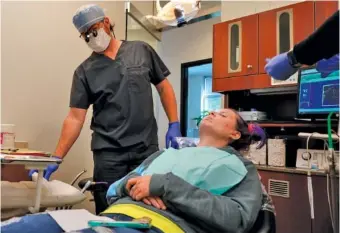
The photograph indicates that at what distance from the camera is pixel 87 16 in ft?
6.38

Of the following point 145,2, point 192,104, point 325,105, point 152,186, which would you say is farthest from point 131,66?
point 192,104

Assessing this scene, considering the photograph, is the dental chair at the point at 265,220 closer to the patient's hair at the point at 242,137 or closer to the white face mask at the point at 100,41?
the patient's hair at the point at 242,137

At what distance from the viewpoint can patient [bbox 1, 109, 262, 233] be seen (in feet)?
3.62

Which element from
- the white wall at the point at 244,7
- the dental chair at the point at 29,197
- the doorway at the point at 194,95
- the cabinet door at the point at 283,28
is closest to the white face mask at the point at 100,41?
the dental chair at the point at 29,197

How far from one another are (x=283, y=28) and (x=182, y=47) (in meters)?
2.04

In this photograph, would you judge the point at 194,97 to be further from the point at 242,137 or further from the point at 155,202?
the point at 155,202

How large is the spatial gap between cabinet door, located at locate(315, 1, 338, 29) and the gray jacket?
4.92 ft

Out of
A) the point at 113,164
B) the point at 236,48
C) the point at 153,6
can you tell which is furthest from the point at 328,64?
the point at 153,6

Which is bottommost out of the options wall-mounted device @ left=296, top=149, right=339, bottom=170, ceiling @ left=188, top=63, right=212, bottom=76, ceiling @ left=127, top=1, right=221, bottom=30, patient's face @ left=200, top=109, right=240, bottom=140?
wall-mounted device @ left=296, top=149, right=339, bottom=170

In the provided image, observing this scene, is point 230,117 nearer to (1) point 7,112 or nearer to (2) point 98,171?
(2) point 98,171

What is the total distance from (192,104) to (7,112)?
276 cm

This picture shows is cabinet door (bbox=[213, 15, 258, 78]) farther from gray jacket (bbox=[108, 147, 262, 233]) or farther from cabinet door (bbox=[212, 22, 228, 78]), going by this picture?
gray jacket (bbox=[108, 147, 262, 233])

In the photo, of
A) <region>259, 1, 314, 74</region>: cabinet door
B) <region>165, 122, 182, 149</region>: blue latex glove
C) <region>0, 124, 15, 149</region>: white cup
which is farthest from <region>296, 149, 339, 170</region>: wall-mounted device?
<region>0, 124, 15, 149</region>: white cup

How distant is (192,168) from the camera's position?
1.28 meters
